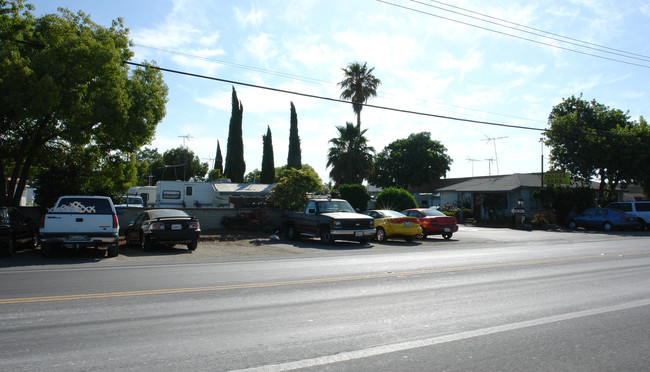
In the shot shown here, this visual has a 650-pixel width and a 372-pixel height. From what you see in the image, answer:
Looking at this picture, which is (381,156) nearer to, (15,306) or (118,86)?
(118,86)

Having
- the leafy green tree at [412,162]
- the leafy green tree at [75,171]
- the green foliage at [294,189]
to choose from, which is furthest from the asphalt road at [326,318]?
the leafy green tree at [412,162]

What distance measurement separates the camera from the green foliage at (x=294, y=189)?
78.0 feet

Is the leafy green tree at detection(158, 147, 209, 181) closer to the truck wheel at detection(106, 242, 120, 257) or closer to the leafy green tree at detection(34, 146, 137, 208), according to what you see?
the leafy green tree at detection(34, 146, 137, 208)

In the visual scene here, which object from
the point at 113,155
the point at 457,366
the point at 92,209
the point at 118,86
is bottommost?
the point at 457,366

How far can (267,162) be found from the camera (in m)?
64.4

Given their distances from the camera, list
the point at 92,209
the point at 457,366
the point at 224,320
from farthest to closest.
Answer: the point at 92,209 < the point at 224,320 < the point at 457,366

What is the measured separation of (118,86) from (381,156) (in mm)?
48008

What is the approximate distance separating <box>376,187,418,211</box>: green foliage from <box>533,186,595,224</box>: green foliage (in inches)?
477

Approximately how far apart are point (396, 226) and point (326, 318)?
14609 mm

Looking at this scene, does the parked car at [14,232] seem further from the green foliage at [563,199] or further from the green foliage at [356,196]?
the green foliage at [563,199]

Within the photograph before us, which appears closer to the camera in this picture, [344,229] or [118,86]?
[118,86]

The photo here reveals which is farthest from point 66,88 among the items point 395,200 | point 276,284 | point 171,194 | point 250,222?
Result: point 171,194

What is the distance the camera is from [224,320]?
19.9ft

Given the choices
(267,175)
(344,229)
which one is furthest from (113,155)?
(267,175)
